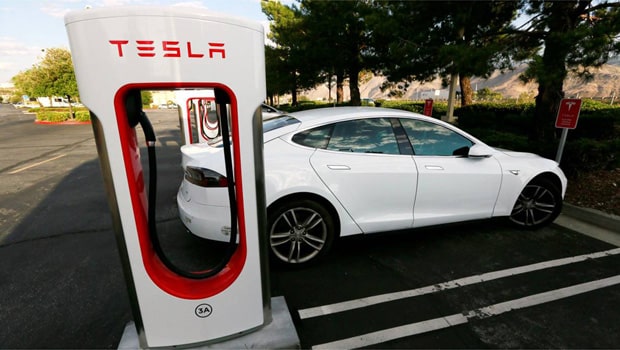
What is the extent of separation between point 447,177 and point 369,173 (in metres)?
0.86

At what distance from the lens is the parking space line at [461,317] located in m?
2.12

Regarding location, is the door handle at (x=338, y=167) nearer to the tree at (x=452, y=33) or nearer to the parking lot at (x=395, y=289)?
the parking lot at (x=395, y=289)

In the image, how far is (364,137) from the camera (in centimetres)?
302

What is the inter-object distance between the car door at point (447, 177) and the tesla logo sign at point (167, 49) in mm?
2233

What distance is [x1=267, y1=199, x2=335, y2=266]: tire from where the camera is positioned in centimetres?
275

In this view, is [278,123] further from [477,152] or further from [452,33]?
[452,33]

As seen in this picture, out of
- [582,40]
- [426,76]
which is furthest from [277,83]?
[582,40]

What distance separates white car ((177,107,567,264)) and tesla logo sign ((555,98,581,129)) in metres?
1.65

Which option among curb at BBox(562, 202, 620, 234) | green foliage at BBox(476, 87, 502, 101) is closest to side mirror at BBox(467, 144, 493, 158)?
curb at BBox(562, 202, 620, 234)

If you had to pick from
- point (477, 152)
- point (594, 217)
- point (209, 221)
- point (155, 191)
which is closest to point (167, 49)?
point (155, 191)

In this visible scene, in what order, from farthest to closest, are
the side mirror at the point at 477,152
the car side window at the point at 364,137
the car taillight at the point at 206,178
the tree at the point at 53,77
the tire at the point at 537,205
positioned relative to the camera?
the tree at the point at 53,77 < the tire at the point at 537,205 < the side mirror at the point at 477,152 < the car side window at the point at 364,137 < the car taillight at the point at 206,178

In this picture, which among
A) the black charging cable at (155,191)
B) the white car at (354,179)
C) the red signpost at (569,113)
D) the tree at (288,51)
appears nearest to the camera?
the black charging cable at (155,191)

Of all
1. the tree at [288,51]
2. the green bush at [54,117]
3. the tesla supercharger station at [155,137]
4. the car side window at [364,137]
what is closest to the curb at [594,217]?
the car side window at [364,137]

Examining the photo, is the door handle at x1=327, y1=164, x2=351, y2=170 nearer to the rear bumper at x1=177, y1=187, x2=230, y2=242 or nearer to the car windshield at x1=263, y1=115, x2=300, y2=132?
the car windshield at x1=263, y1=115, x2=300, y2=132
